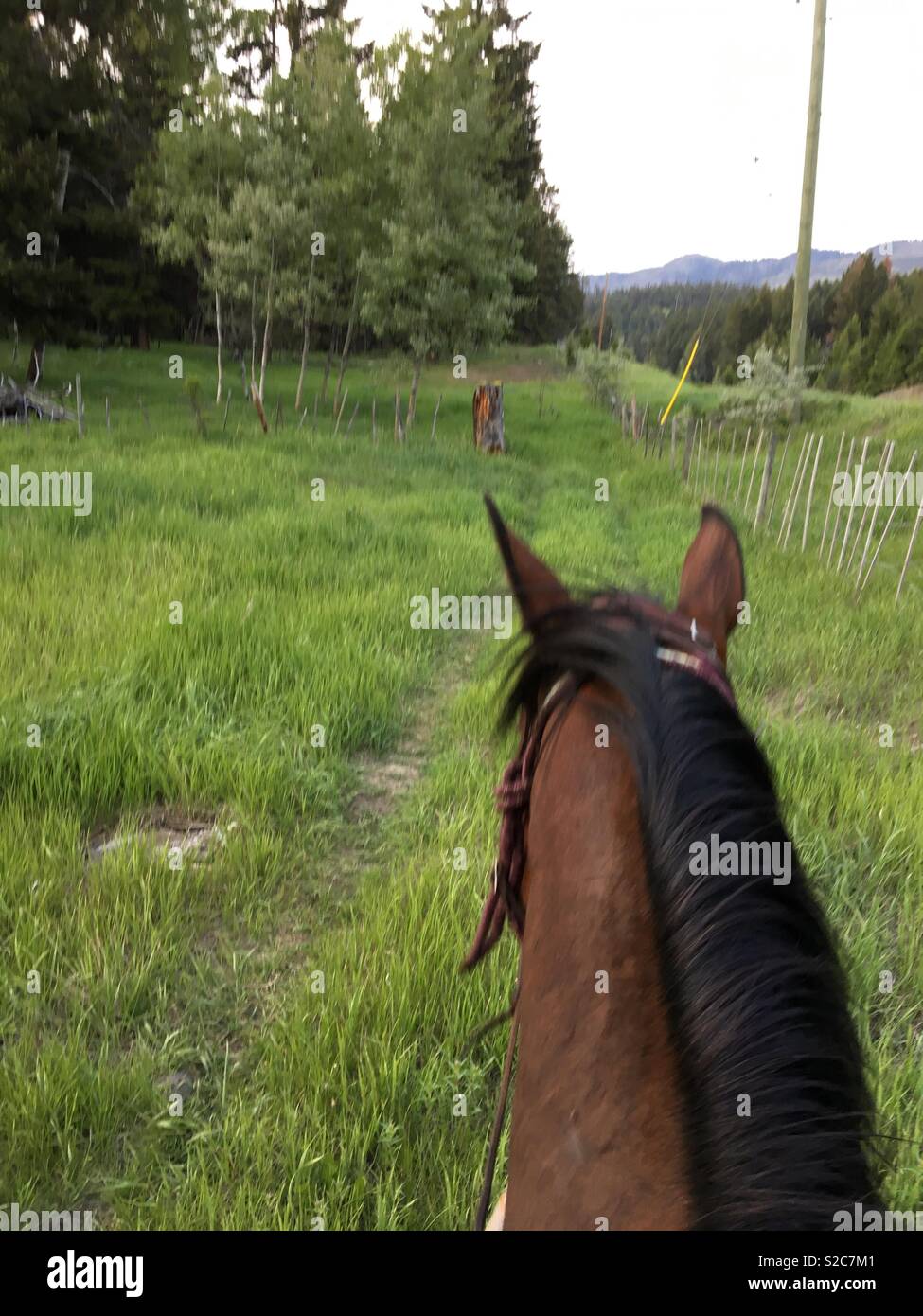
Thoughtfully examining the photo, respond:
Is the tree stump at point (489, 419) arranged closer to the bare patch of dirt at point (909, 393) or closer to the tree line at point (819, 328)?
the tree line at point (819, 328)

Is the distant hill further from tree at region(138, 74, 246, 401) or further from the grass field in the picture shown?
the grass field

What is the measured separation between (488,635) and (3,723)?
3.27 meters

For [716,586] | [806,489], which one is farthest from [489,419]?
[716,586]

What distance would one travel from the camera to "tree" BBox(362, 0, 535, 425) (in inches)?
592

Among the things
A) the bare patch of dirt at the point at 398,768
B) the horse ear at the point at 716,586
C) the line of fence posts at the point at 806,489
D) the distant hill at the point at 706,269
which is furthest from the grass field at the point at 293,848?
the distant hill at the point at 706,269

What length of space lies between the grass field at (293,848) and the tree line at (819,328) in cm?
2467

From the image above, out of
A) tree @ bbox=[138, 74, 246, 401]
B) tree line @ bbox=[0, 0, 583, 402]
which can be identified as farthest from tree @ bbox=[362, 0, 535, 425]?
tree @ bbox=[138, 74, 246, 401]

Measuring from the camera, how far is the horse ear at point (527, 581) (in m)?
1.12

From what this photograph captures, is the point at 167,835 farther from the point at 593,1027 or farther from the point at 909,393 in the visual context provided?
the point at 909,393

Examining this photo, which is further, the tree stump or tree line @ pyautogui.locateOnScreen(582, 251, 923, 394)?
tree line @ pyautogui.locateOnScreen(582, 251, 923, 394)

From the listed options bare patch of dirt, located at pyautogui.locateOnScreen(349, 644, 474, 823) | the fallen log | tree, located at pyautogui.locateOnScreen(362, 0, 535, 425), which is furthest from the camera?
tree, located at pyautogui.locateOnScreen(362, 0, 535, 425)

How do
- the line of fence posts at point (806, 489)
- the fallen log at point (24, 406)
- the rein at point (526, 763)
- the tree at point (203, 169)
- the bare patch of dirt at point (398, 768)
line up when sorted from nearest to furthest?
the rein at point (526, 763) < the bare patch of dirt at point (398, 768) < the line of fence posts at point (806, 489) < the fallen log at point (24, 406) < the tree at point (203, 169)

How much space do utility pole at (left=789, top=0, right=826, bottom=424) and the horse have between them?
12812 millimetres

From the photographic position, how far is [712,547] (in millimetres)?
1410
